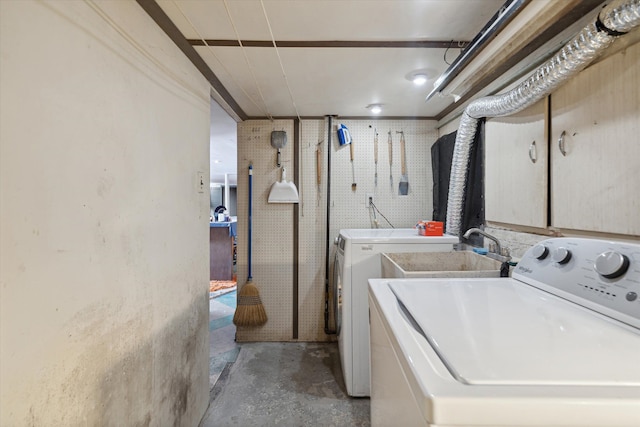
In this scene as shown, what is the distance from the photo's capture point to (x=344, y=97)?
89.0 inches

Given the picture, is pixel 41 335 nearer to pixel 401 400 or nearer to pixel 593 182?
pixel 401 400

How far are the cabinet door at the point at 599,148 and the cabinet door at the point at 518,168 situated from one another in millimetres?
68

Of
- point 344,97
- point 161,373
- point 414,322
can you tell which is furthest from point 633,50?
point 161,373

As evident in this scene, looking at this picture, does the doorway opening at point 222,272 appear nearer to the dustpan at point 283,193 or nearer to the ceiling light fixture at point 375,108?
the dustpan at point 283,193

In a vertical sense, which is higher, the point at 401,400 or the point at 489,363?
the point at 489,363

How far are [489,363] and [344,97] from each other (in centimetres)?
213

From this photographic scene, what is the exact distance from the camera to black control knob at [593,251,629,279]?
2.55 feet

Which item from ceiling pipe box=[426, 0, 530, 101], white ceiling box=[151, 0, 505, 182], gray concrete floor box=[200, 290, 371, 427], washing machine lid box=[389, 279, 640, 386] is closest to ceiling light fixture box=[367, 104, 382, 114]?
white ceiling box=[151, 0, 505, 182]

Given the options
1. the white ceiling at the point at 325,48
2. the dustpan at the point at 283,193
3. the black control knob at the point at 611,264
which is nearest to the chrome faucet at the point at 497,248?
the black control knob at the point at 611,264

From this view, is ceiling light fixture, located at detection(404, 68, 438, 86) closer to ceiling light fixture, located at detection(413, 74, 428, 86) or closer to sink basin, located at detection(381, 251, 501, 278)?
ceiling light fixture, located at detection(413, 74, 428, 86)

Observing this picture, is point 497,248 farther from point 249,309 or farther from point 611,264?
point 249,309

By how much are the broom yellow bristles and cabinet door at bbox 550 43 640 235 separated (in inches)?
92.4

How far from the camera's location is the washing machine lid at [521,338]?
0.51m

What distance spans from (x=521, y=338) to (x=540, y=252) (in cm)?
61
